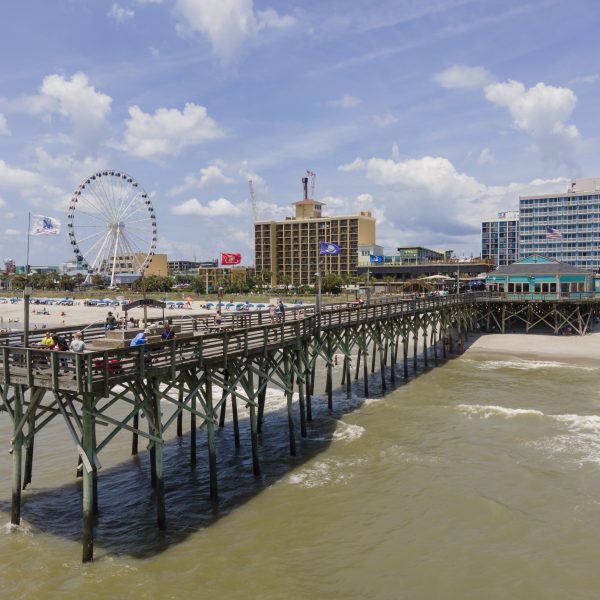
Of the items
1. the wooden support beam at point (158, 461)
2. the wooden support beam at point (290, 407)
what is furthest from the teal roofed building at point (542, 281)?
the wooden support beam at point (158, 461)

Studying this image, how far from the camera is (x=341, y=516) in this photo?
1623 centimetres

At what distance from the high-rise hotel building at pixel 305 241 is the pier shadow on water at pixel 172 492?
131193 mm

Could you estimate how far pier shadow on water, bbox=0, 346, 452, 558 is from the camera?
50.7ft

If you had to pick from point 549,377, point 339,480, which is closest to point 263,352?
point 339,480

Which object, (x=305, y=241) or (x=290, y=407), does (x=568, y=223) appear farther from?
(x=290, y=407)

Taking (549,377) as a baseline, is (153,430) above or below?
above

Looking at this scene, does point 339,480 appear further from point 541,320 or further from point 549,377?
point 541,320

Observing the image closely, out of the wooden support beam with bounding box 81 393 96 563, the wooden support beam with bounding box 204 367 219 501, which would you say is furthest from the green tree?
the wooden support beam with bounding box 81 393 96 563

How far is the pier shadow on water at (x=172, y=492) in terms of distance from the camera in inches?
608

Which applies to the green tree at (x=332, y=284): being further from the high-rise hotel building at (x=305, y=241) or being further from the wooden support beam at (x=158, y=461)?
the wooden support beam at (x=158, y=461)

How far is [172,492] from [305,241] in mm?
149919

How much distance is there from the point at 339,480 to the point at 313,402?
12.1m

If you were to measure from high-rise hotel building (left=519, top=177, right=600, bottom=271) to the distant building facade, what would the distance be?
42.9 metres

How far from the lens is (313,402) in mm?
31047
